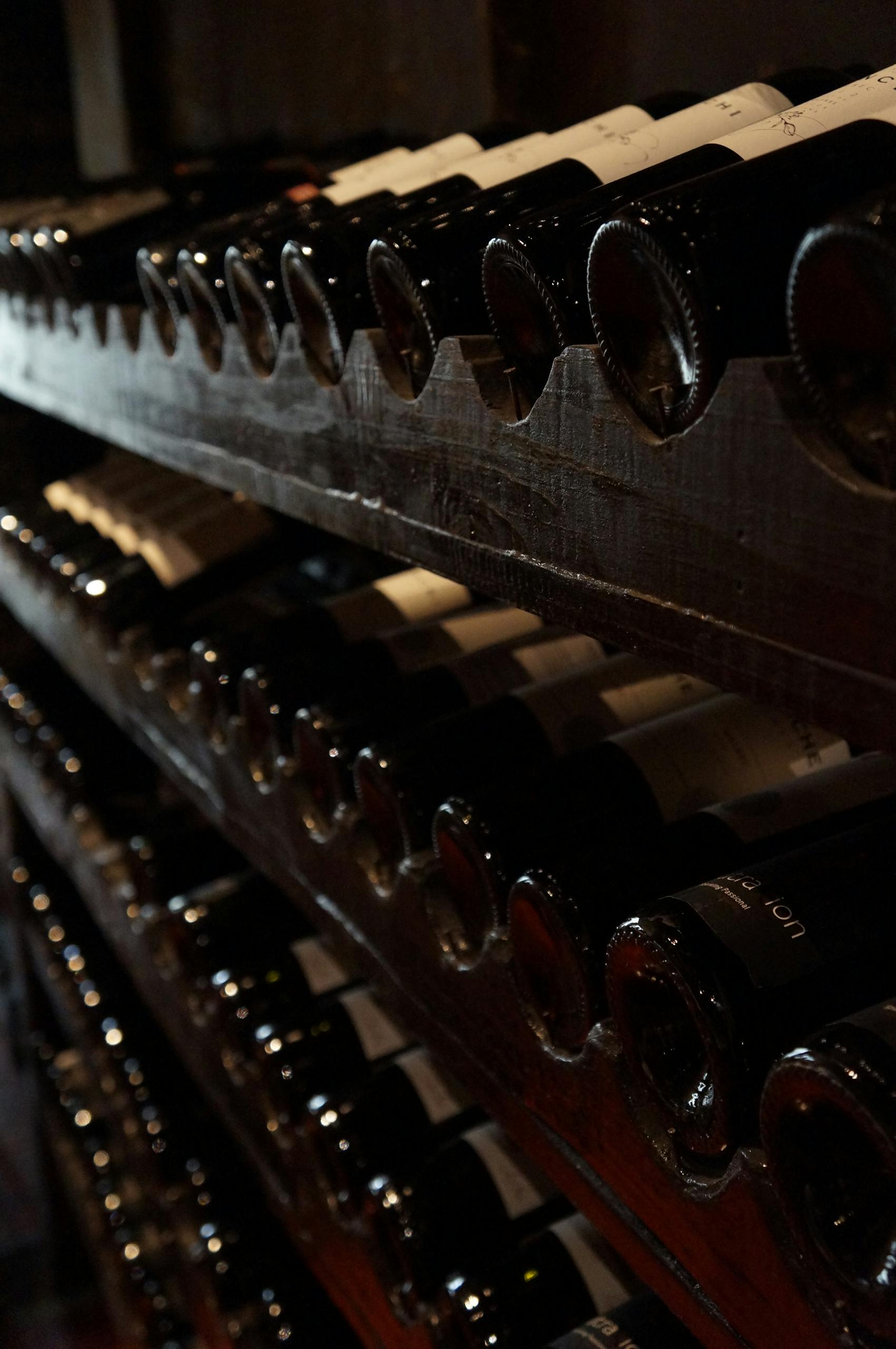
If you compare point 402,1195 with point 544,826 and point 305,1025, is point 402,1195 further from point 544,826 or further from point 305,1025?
point 544,826

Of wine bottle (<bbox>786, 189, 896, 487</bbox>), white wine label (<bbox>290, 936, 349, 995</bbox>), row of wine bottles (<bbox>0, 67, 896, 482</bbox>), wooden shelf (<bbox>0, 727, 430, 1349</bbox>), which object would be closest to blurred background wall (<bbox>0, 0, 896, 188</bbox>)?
row of wine bottles (<bbox>0, 67, 896, 482</bbox>)

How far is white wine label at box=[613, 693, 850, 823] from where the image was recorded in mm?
632

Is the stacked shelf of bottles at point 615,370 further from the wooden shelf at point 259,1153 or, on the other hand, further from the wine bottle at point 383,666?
the wooden shelf at point 259,1153

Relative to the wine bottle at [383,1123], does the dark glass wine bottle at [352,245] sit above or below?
A: above

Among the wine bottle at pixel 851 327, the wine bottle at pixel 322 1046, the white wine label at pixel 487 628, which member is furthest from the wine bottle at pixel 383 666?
the wine bottle at pixel 851 327

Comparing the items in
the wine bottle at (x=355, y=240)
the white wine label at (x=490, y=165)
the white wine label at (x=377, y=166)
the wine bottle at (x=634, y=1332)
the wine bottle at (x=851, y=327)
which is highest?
the white wine label at (x=377, y=166)

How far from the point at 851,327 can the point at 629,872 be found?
0.31m

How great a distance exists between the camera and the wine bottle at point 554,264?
45cm

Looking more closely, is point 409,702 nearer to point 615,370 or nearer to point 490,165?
point 490,165

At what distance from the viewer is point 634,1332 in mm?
652

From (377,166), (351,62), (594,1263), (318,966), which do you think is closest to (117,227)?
(377,166)

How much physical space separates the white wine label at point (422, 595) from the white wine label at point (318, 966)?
11.7 inches

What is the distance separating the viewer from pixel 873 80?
455 mm

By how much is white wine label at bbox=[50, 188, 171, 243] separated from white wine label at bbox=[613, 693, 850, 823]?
688 millimetres
